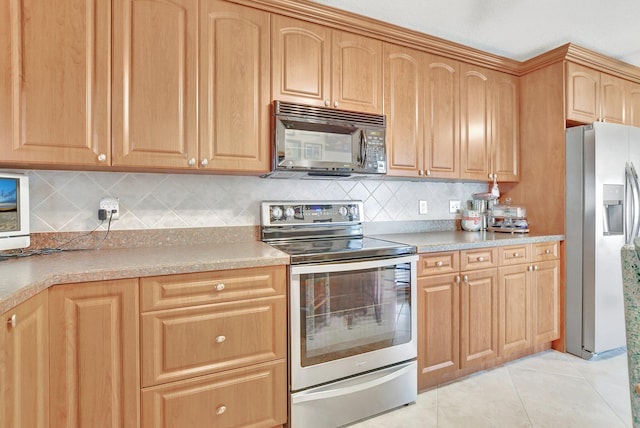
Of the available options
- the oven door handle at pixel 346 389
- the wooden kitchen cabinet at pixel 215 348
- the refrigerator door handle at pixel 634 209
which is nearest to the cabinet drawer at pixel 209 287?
the wooden kitchen cabinet at pixel 215 348

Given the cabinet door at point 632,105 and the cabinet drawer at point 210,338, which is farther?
the cabinet door at point 632,105

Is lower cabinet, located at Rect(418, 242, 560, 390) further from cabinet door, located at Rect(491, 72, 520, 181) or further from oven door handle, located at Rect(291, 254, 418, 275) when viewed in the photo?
cabinet door, located at Rect(491, 72, 520, 181)

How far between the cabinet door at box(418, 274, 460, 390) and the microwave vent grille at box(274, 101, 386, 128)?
1.02 m

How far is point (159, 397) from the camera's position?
4.58 feet

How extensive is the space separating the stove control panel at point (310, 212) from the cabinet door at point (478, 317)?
2.76 ft

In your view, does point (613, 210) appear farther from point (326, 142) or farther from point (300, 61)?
point (300, 61)

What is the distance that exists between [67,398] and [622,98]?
4.19 meters

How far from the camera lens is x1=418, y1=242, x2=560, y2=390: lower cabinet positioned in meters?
2.02

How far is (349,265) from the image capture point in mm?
1724

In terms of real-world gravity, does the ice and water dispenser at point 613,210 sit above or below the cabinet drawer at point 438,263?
above

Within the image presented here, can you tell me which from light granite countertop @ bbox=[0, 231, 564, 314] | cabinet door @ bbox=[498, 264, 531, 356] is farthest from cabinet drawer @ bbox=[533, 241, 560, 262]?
light granite countertop @ bbox=[0, 231, 564, 314]

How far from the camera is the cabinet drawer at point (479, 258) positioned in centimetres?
212

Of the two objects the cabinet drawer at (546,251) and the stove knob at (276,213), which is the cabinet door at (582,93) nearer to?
the cabinet drawer at (546,251)

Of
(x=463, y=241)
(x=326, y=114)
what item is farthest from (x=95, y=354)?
(x=463, y=241)
